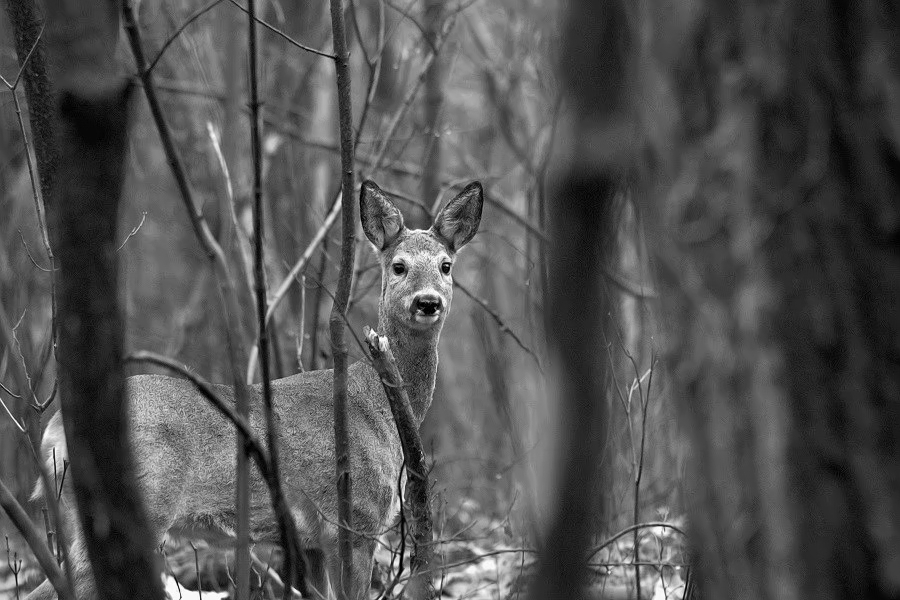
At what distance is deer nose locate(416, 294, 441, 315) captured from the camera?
6.46 m

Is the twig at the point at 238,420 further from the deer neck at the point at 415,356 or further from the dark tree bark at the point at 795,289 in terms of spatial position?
the deer neck at the point at 415,356

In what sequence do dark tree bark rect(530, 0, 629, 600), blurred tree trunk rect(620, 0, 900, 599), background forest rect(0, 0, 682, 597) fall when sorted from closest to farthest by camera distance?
1. dark tree bark rect(530, 0, 629, 600)
2. blurred tree trunk rect(620, 0, 900, 599)
3. background forest rect(0, 0, 682, 597)

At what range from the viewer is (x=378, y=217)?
23.4ft

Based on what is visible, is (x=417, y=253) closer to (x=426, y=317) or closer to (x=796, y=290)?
(x=426, y=317)

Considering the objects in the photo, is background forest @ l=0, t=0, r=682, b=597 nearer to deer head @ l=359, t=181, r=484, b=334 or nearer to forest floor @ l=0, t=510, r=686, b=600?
forest floor @ l=0, t=510, r=686, b=600

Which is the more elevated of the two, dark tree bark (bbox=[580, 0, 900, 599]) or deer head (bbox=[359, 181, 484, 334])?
deer head (bbox=[359, 181, 484, 334])

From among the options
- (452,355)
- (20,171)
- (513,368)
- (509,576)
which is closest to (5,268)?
(509,576)

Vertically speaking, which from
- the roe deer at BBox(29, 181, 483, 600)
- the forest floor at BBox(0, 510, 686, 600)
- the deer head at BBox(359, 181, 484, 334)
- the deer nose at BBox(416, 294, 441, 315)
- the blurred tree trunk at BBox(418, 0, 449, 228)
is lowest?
the forest floor at BBox(0, 510, 686, 600)

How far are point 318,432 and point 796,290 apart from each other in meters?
4.51

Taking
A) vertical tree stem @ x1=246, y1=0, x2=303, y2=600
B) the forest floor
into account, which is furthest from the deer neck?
vertical tree stem @ x1=246, y1=0, x2=303, y2=600

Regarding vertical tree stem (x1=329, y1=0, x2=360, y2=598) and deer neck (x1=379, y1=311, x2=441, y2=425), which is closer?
vertical tree stem (x1=329, y1=0, x2=360, y2=598)

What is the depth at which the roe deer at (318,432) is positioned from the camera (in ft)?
19.2

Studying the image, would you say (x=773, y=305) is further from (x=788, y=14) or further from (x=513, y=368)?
(x=513, y=368)

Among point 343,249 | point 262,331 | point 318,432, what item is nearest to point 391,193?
point 318,432
